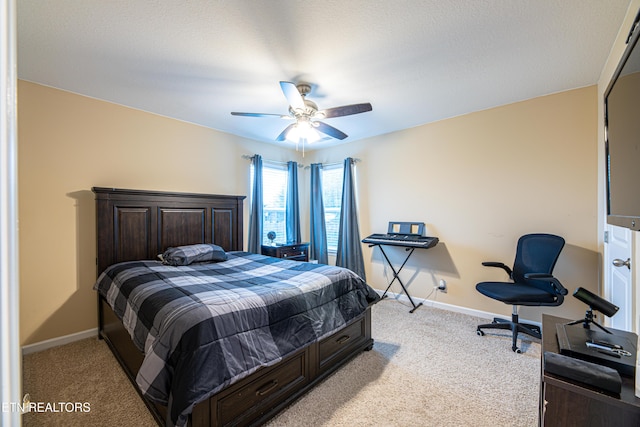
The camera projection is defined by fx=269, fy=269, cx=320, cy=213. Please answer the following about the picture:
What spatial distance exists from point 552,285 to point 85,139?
15.9 feet

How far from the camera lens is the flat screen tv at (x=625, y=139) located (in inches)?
38.5

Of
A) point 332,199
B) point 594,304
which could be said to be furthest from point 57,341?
point 594,304

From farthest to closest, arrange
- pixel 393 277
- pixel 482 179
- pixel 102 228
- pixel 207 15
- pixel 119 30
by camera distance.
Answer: pixel 393 277
pixel 482 179
pixel 102 228
pixel 119 30
pixel 207 15

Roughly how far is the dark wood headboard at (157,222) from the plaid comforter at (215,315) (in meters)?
0.34

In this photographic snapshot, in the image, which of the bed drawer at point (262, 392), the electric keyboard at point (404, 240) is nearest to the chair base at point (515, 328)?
the electric keyboard at point (404, 240)

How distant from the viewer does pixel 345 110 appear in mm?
2383

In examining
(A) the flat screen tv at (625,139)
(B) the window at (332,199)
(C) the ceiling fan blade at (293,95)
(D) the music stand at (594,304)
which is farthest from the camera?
(B) the window at (332,199)

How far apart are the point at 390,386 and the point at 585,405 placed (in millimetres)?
1358

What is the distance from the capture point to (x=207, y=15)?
1688 mm

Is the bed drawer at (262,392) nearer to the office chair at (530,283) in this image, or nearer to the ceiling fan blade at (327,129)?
the office chair at (530,283)

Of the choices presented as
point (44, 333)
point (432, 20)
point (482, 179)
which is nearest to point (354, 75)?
point (432, 20)

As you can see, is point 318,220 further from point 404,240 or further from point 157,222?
point 157,222

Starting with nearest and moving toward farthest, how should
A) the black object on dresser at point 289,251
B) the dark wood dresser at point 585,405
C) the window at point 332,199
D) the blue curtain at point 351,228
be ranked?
the dark wood dresser at point 585,405, the black object on dresser at point 289,251, the blue curtain at point 351,228, the window at point 332,199

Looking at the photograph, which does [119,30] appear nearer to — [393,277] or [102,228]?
[102,228]
